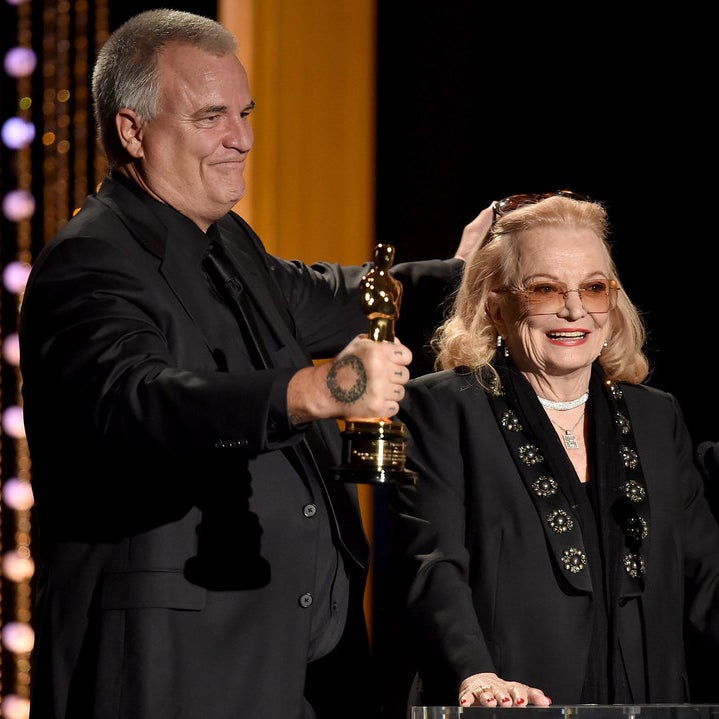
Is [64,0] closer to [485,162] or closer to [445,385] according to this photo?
[485,162]

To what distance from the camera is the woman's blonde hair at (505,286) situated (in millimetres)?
2391

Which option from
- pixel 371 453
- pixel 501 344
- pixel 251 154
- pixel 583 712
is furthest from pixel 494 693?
pixel 251 154

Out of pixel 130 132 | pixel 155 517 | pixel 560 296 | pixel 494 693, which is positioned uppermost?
pixel 130 132

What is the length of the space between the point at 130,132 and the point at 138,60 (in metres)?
0.13

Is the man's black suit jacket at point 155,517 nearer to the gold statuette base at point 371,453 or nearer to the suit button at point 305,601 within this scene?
the suit button at point 305,601

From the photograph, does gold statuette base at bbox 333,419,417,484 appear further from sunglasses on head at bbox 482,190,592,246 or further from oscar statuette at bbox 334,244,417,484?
sunglasses on head at bbox 482,190,592,246

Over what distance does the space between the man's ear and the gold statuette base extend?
82 cm

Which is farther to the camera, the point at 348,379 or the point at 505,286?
the point at 505,286

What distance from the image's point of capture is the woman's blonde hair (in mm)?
2391

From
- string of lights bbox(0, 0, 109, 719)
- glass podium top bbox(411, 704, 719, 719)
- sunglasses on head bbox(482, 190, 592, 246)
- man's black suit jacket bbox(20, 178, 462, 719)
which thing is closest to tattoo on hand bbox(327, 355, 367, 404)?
man's black suit jacket bbox(20, 178, 462, 719)

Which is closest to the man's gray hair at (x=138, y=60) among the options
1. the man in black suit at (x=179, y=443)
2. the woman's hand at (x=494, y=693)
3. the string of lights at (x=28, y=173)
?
the man in black suit at (x=179, y=443)

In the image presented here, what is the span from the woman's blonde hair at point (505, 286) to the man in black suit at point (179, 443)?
0.31m

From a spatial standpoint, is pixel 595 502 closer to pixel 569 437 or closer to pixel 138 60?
pixel 569 437

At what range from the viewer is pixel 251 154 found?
3.76 m
